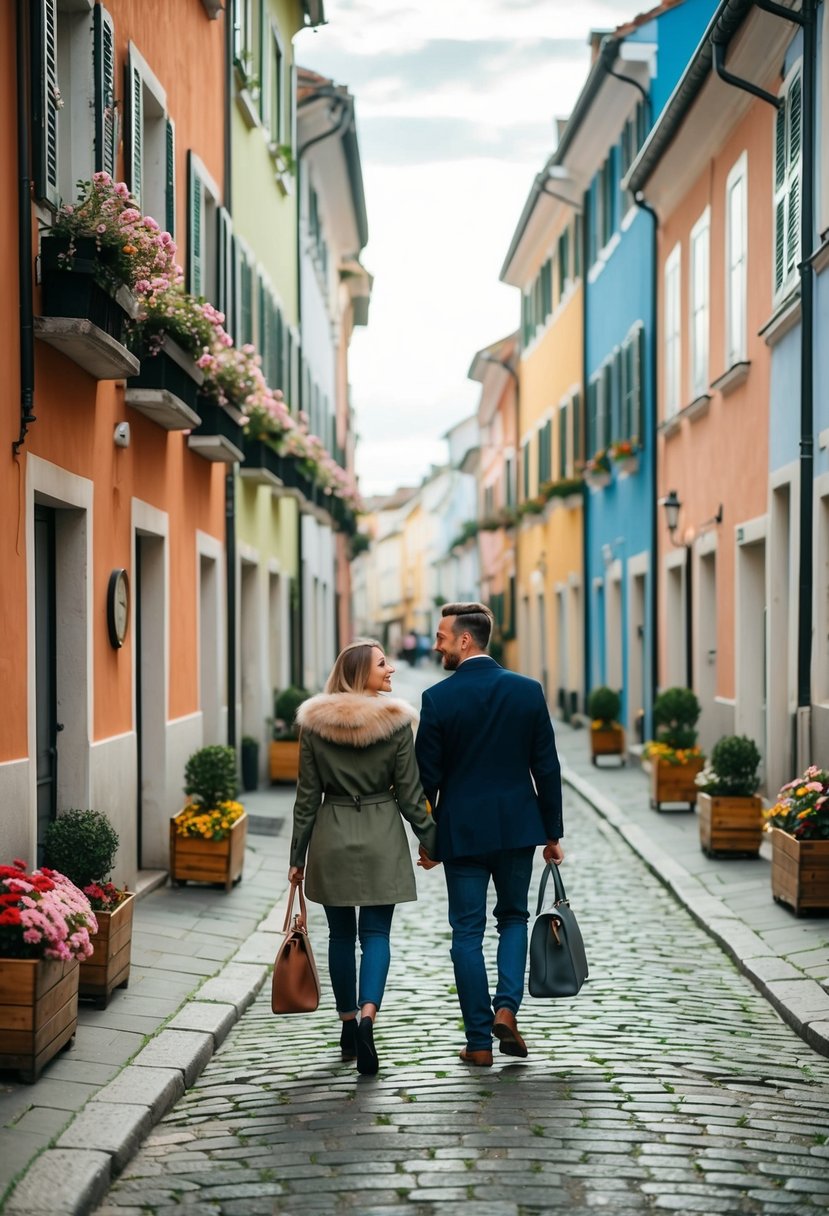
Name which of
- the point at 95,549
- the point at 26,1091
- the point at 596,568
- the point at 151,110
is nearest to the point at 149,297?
the point at 95,549

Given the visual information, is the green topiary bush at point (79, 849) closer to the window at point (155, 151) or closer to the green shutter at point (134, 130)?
the green shutter at point (134, 130)

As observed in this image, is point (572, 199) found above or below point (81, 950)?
above

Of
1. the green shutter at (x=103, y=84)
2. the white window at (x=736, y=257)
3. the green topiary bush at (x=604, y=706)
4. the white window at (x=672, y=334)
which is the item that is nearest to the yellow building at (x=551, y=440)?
the green topiary bush at (x=604, y=706)

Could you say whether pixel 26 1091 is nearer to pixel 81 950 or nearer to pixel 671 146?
pixel 81 950

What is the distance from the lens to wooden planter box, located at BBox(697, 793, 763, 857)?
12492mm

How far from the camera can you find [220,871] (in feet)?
36.3

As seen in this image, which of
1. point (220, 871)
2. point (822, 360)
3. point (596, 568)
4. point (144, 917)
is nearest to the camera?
point (144, 917)

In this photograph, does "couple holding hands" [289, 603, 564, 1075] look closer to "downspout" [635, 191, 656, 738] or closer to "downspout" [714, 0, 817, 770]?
"downspout" [714, 0, 817, 770]

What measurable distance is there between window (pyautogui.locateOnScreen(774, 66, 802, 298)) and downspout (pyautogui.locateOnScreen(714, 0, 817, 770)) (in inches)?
18.7

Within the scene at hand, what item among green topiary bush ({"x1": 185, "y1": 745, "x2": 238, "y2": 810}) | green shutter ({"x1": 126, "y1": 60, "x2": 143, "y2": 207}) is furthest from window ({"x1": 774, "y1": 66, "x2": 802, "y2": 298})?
green topiary bush ({"x1": 185, "y1": 745, "x2": 238, "y2": 810})

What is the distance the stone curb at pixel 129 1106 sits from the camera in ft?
16.0

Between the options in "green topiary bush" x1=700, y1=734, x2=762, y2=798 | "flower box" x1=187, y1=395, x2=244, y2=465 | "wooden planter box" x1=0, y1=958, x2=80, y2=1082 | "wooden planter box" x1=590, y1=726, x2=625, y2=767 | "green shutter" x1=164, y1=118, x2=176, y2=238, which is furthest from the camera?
"wooden planter box" x1=590, y1=726, x2=625, y2=767

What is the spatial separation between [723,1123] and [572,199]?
2286 cm

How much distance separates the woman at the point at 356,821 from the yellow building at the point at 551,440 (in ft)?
66.5
